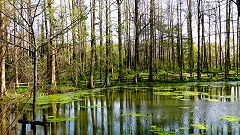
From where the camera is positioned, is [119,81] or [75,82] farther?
[119,81]

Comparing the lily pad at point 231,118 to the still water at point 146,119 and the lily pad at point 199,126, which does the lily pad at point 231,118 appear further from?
the lily pad at point 199,126

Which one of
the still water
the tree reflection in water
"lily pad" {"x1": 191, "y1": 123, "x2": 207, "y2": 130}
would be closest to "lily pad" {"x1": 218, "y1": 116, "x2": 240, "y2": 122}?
the still water

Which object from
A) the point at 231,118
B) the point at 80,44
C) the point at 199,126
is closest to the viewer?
the point at 199,126

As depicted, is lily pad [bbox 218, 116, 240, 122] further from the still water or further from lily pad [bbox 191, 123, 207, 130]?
lily pad [bbox 191, 123, 207, 130]

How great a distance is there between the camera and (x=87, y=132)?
8727 mm

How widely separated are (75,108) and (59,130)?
458cm

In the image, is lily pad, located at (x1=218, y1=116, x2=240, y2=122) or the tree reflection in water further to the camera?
lily pad, located at (x1=218, y1=116, x2=240, y2=122)

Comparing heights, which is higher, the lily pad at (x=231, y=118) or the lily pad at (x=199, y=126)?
the lily pad at (x=231, y=118)

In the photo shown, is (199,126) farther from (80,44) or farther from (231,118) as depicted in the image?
(80,44)

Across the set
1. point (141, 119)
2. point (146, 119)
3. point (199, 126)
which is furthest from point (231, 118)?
point (141, 119)

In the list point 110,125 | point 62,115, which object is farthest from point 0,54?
point 62,115

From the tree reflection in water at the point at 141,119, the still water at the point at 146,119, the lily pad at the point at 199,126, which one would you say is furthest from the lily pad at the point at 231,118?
the lily pad at the point at 199,126

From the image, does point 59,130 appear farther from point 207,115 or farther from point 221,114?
point 221,114

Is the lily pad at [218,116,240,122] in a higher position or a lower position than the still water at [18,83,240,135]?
higher
